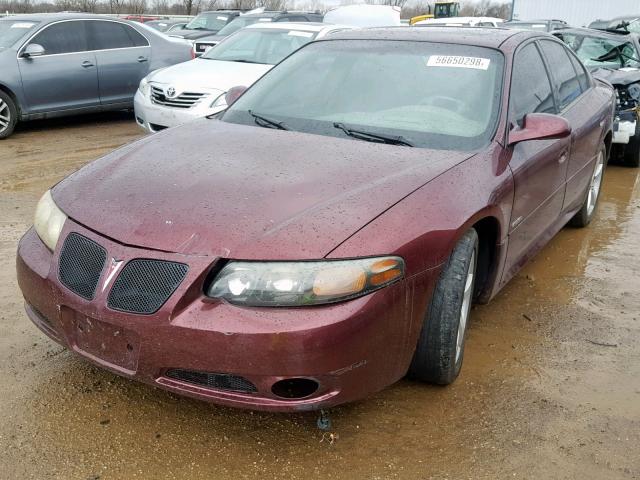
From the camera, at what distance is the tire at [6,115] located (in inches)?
321

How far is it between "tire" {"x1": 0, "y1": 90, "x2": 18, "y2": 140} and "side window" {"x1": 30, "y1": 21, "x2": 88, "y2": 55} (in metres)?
0.87

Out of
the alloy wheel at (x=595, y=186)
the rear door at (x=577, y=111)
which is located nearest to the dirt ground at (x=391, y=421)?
the rear door at (x=577, y=111)

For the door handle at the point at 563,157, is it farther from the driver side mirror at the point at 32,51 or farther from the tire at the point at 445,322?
the driver side mirror at the point at 32,51

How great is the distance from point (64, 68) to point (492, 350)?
7380 mm

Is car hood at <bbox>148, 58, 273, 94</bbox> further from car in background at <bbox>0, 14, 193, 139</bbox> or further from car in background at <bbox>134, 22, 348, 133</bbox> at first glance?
car in background at <bbox>0, 14, 193, 139</bbox>

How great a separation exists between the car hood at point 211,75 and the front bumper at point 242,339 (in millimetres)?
5105

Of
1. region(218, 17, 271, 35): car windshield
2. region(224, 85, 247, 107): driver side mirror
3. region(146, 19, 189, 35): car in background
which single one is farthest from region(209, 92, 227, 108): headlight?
region(146, 19, 189, 35): car in background

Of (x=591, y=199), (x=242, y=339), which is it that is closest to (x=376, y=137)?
(x=242, y=339)

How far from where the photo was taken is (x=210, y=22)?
17.6 metres

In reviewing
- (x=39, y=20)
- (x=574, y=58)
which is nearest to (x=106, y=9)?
(x=39, y=20)

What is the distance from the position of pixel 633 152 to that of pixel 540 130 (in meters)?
4.95

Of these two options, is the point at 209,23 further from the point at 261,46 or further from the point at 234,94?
the point at 234,94

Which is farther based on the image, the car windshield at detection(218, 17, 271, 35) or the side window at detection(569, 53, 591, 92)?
the car windshield at detection(218, 17, 271, 35)

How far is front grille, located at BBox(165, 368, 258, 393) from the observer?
7.35 ft
